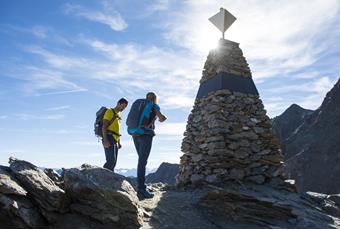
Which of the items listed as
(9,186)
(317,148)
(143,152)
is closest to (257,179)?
(143,152)

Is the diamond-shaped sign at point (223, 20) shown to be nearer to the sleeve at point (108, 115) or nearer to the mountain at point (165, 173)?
the sleeve at point (108, 115)

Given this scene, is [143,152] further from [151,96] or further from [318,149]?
[318,149]

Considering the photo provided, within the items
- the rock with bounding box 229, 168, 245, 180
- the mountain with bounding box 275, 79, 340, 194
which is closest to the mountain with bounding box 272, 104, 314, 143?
the mountain with bounding box 275, 79, 340, 194

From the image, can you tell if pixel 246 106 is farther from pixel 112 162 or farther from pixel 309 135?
pixel 309 135

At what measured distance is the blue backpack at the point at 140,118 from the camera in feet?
28.4

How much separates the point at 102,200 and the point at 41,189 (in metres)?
1.23

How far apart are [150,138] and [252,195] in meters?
3.17

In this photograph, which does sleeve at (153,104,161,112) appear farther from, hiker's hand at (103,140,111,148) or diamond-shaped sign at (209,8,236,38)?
diamond-shaped sign at (209,8,236,38)

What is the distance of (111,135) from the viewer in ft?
28.6

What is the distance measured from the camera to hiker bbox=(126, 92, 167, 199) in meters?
8.63

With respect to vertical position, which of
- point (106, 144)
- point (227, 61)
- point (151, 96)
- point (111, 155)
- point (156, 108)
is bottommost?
point (111, 155)

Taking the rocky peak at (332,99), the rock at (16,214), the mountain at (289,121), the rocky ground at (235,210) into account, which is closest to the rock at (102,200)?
the rocky ground at (235,210)

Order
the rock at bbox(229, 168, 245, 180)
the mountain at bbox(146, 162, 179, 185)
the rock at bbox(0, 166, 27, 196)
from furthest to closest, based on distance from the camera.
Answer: the mountain at bbox(146, 162, 179, 185)
the rock at bbox(229, 168, 245, 180)
the rock at bbox(0, 166, 27, 196)

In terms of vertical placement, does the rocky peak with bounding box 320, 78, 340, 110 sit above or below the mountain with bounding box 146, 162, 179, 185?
above
